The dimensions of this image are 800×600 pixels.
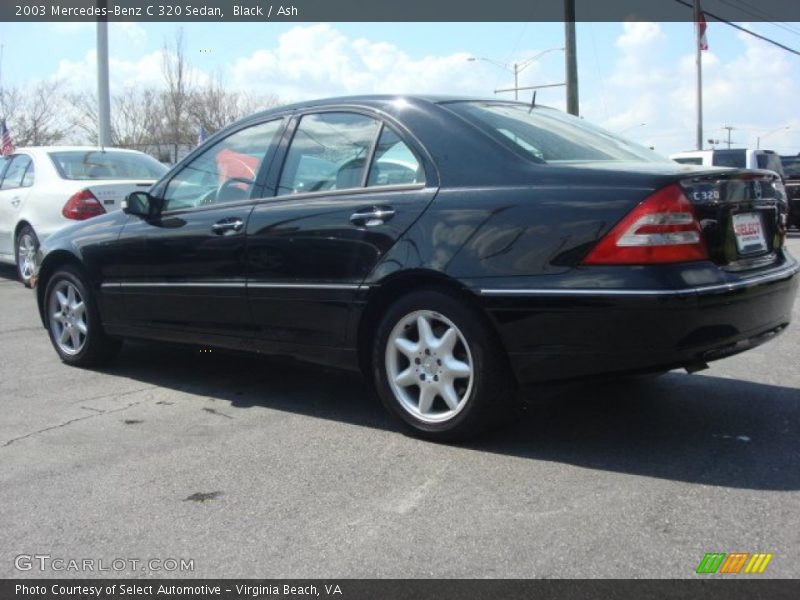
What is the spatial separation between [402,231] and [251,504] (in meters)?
1.40

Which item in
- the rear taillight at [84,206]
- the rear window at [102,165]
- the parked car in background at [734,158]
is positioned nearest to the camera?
the rear taillight at [84,206]

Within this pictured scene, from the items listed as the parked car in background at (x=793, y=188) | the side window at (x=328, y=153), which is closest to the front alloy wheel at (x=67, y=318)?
the side window at (x=328, y=153)

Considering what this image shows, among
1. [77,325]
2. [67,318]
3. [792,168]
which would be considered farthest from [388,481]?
[792,168]

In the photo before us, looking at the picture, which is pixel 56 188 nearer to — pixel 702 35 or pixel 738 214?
pixel 738 214

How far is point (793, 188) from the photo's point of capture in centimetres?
1741

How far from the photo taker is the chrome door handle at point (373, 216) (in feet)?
12.9

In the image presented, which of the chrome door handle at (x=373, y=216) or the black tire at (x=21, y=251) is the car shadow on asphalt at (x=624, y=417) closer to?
the chrome door handle at (x=373, y=216)

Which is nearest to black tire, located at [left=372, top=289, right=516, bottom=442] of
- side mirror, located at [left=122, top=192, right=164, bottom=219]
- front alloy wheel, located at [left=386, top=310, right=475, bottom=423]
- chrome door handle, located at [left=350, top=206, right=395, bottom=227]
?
front alloy wheel, located at [left=386, top=310, right=475, bottom=423]

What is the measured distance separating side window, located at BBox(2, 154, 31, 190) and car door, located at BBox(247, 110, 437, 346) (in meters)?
6.35

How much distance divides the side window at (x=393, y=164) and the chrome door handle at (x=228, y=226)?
858 mm

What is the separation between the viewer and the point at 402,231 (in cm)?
387

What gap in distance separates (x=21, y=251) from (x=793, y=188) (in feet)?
49.0
